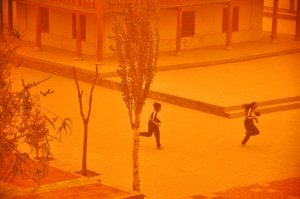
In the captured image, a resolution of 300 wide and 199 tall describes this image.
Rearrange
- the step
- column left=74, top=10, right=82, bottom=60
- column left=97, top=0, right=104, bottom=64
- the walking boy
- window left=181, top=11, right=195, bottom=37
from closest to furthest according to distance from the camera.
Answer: the walking boy, the step, column left=97, top=0, right=104, bottom=64, column left=74, top=10, right=82, bottom=60, window left=181, top=11, right=195, bottom=37

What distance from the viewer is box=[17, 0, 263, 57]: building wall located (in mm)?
34125

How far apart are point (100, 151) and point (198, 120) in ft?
14.9

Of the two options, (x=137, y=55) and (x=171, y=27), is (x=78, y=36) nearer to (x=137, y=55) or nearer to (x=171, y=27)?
(x=171, y=27)

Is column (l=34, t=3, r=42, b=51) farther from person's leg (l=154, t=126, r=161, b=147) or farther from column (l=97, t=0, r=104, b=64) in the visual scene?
person's leg (l=154, t=126, r=161, b=147)

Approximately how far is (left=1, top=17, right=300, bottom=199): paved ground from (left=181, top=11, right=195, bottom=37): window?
557 cm

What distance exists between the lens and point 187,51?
116 ft

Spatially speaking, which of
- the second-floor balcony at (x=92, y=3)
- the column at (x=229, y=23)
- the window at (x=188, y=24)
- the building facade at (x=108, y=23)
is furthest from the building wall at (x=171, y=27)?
the column at (x=229, y=23)

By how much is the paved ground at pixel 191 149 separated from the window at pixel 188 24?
5.57 meters

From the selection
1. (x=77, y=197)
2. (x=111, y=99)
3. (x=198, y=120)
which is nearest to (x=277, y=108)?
(x=198, y=120)

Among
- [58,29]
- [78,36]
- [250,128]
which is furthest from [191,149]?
[58,29]

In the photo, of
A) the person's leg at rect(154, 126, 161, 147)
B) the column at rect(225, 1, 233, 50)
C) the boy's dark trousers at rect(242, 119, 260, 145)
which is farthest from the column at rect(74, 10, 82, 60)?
the boy's dark trousers at rect(242, 119, 260, 145)

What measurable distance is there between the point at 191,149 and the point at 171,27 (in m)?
14.0

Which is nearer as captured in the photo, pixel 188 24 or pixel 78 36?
pixel 78 36

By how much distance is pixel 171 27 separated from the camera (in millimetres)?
35656
